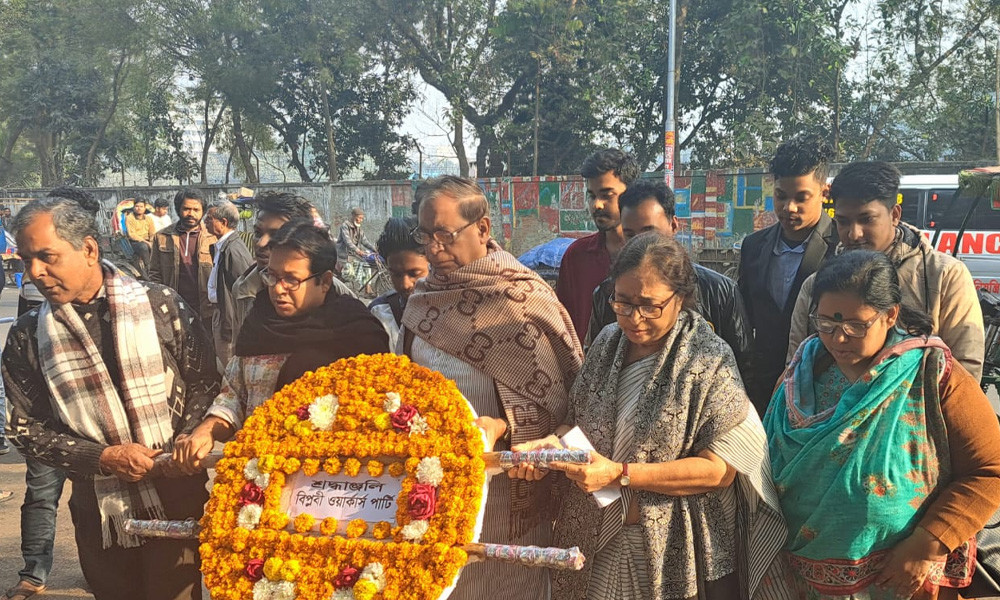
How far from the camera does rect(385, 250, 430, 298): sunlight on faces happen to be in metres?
3.60

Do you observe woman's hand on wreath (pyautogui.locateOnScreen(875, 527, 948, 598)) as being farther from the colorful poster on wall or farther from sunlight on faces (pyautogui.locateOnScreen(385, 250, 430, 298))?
the colorful poster on wall

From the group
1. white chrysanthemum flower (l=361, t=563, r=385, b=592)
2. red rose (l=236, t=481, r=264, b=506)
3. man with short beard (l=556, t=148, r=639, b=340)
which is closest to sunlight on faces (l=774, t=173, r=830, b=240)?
man with short beard (l=556, t=148, r=639, b=340)

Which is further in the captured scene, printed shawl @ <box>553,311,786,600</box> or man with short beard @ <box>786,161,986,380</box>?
man with short beard @ <box>786,161,986,380</box>

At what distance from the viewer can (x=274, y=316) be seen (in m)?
2.77

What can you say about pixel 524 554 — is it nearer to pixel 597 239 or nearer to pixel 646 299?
pixel 646 299

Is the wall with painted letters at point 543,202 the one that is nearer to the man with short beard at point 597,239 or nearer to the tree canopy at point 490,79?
the tree canopy at point 490,79

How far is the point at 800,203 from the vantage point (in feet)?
11.3

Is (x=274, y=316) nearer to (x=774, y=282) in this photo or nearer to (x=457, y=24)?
(x=774, y=282)

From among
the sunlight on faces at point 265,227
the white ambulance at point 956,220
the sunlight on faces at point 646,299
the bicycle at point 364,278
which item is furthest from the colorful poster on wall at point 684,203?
the sunlight on faces at point 646,299

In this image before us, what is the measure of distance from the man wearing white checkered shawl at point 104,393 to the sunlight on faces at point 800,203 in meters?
2.53

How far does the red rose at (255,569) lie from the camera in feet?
7.21

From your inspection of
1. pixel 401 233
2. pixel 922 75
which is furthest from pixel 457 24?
pixel 401 233

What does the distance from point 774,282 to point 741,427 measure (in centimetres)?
155

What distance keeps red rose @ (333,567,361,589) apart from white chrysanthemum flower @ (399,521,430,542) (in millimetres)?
163
